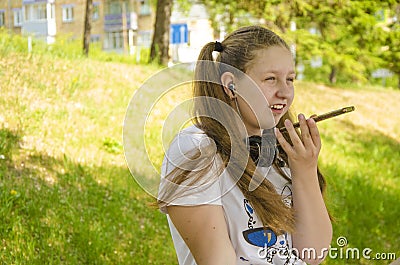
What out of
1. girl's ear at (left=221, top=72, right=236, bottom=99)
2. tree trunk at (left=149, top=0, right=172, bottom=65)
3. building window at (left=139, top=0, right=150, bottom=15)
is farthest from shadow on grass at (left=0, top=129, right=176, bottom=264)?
building window at (left=139, top=0, right=150, bottom=15)

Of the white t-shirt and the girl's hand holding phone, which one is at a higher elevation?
the girl's hand holding phone

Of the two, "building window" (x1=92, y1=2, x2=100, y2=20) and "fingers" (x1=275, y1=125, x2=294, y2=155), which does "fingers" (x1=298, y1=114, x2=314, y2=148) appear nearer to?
"fingers" (x1=275, y1=125, x2=294, y2=155)

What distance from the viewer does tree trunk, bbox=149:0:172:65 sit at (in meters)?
10.5

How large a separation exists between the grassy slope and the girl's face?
722 millimetres

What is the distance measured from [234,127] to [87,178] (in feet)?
9.82

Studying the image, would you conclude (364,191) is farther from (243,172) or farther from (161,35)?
(161,35)

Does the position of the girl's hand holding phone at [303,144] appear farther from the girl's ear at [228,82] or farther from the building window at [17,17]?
the building window at [17,17]

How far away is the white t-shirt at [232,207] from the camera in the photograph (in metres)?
1.94

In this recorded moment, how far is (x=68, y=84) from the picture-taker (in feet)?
22.4

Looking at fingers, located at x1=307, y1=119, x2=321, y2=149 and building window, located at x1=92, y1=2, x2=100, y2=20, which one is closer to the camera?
fingers, located at x1=307, y1=119, x2=321, y2=149

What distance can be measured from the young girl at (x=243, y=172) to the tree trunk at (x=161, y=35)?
842 cm

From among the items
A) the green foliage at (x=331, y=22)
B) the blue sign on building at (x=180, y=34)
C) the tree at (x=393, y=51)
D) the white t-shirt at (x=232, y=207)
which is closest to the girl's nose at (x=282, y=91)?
the white t-shirt at (x=232, y=207)

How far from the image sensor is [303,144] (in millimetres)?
1966

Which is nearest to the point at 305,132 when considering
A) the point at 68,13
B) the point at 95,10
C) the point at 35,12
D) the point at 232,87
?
the point at 232,87
